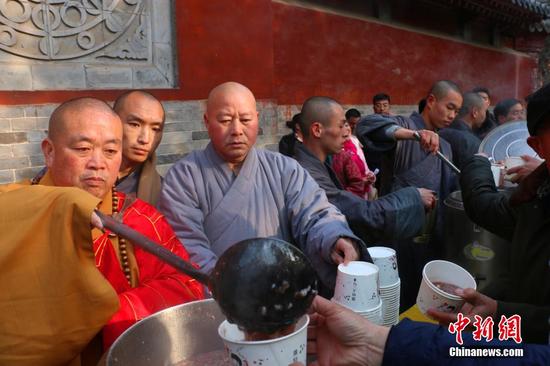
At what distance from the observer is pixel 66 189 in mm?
1280

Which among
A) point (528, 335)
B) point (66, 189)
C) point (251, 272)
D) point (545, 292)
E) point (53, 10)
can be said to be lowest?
point (528, 335)

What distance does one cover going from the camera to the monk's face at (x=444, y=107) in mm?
4195

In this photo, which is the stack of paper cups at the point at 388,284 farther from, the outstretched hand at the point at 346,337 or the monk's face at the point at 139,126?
the monk's face at the point at 139,126

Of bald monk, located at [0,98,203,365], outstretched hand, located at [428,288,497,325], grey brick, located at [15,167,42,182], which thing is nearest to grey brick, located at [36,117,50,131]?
grey brick, located at [15,167,42,182]

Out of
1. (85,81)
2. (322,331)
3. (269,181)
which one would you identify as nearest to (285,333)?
(322,331)

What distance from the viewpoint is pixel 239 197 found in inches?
93.4

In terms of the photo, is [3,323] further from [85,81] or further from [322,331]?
[85,81]

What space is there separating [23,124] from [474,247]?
378cm

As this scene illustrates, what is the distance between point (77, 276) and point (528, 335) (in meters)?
1.65

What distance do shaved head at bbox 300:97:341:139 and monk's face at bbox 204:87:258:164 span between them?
995mm

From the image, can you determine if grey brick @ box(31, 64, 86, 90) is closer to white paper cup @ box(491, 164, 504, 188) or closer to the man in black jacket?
white paper cup @ box(491, 164, 504, 188)

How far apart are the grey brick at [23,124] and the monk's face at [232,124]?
7.86 ft

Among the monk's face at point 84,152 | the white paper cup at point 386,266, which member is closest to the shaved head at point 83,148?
the monk's face at point 84,152

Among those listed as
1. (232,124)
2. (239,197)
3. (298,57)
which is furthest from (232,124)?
(298,57)
